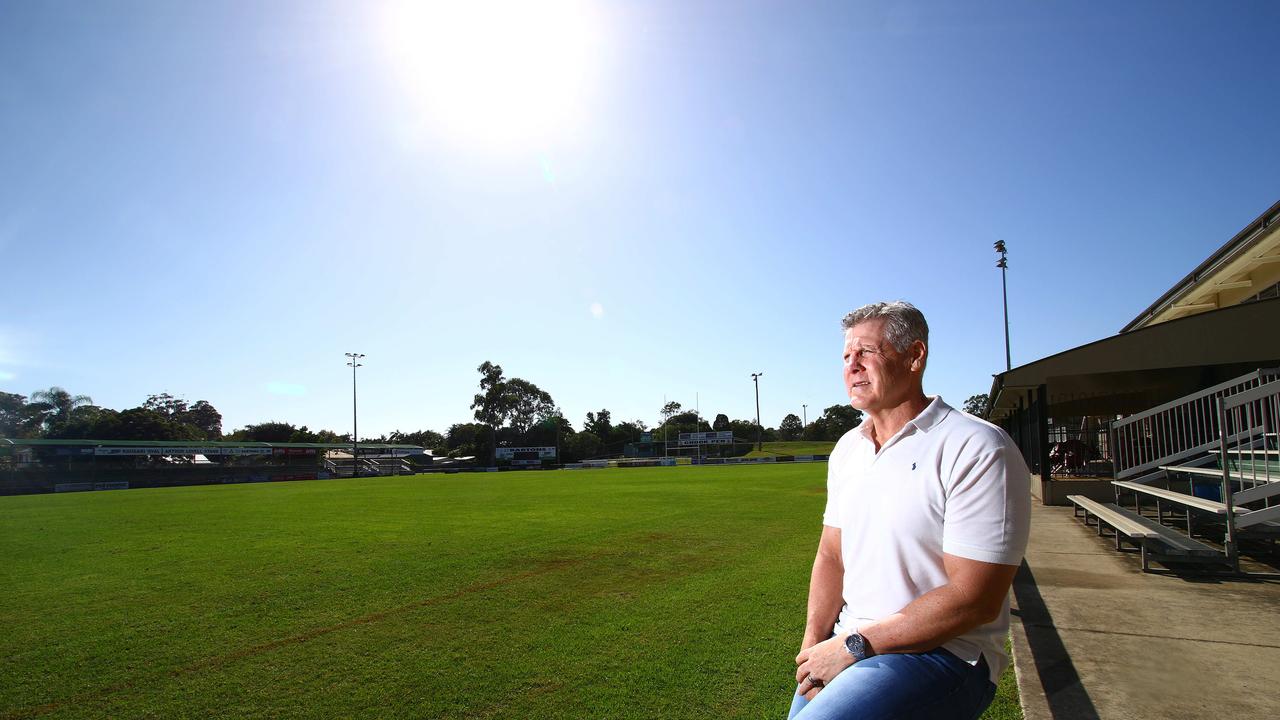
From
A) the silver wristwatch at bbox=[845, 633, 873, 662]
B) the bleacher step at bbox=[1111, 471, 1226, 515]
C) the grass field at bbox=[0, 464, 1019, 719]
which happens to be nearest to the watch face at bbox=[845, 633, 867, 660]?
the silver wristwatch at bbox=[845, 633, 873, 662]

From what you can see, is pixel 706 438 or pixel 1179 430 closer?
pixel 1179 430

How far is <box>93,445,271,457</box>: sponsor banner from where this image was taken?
184 feet

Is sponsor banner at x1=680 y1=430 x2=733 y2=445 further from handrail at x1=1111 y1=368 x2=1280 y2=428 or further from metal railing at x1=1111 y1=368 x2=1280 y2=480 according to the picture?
handrail at x1=1111 y1=368 x2=1280 y2=428

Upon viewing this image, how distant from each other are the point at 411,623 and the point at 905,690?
5.26 metres

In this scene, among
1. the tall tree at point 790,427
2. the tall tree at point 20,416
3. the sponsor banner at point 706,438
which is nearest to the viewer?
the sponsor banner at point 706,438

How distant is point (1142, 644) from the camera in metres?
4.48

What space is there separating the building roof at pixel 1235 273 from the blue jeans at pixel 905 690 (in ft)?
42.6

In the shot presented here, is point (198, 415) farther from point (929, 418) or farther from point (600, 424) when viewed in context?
point (929, 418)

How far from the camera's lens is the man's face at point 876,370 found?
2.03 metres

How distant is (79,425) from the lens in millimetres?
91750

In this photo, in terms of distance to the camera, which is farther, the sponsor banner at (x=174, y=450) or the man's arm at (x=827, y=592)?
the sponsor banner at (x=174, y=450)

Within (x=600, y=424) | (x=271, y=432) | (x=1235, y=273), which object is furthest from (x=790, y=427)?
(x=1235, y=273)

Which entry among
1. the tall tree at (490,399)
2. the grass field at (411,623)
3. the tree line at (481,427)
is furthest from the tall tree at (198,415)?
the grass field at (411,623)

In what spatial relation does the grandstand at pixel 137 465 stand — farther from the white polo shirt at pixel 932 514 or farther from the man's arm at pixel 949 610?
the man's arm at pixel 949 610
